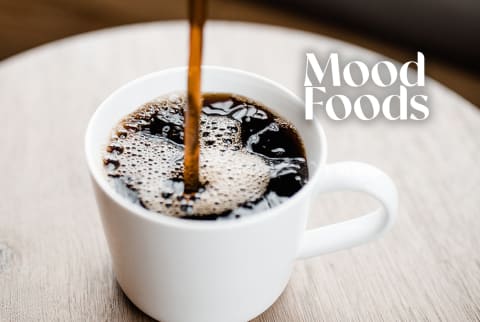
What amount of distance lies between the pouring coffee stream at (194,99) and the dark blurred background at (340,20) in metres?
1.40

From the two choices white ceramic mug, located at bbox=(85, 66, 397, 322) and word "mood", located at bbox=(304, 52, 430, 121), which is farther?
word "mood", located at bbox=(304, 52, 430, 121)

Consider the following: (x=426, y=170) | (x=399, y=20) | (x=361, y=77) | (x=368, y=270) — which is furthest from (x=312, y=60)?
(x=399, y=20)

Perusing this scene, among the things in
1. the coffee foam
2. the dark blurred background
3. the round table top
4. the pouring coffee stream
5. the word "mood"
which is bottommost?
the dark blurred background

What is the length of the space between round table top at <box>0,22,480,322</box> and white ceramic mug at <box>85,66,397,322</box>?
0.29ft

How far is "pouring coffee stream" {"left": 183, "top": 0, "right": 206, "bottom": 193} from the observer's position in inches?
25.5

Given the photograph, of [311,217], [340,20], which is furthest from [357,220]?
[340,20]

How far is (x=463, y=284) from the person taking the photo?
0.83 meters

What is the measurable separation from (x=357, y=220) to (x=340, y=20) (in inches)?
59.1

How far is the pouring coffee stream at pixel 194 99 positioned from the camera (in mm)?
649

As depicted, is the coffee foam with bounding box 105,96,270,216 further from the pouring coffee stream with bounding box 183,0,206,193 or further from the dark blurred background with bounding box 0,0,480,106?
the dark blurred background with bounding box 0,0,480,106

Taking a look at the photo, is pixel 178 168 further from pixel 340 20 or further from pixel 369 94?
pixel 340 20

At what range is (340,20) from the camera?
212 centimetres

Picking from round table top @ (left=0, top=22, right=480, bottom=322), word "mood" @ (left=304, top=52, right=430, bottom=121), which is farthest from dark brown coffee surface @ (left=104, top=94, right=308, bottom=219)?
word "mood" @ (left=304, top=52, right=430, bottom=121)

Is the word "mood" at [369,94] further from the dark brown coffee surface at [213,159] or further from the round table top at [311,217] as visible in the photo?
the dark brown coffee surface at [213,159]
